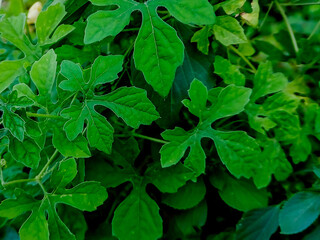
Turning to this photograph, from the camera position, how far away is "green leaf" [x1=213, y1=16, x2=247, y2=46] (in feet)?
3.41

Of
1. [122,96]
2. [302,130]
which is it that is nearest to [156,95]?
[122,96]

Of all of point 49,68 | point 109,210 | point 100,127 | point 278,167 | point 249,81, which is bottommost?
point 109,210

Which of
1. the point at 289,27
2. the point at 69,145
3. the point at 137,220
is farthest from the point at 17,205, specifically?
the point at 289,27

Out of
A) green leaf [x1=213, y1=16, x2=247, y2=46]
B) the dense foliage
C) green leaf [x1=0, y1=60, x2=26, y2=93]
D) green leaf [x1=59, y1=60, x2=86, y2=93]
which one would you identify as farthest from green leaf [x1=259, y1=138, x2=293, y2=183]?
green leaf [x1=0, y1=60, x2=26, y2=93]

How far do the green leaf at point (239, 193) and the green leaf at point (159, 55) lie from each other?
0.44m

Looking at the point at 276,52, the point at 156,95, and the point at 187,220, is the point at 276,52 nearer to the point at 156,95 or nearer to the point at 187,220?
the point at 156,95

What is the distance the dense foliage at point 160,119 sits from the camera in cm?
Answer: 94

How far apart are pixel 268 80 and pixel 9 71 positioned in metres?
0.74

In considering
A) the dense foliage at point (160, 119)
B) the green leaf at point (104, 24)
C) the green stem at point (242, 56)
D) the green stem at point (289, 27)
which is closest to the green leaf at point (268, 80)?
the dense foliage at point (160, 119)

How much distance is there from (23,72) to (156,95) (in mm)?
378

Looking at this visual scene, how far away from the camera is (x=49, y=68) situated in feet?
3.14

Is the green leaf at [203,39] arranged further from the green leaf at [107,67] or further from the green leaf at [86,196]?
the green leaf at [86,196]

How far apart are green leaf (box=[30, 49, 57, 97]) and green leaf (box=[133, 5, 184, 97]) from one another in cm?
21

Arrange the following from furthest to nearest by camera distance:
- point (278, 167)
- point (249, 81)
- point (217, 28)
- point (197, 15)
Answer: point (249, 81), point (278, 167), point (217, 28), point (197, 15)
